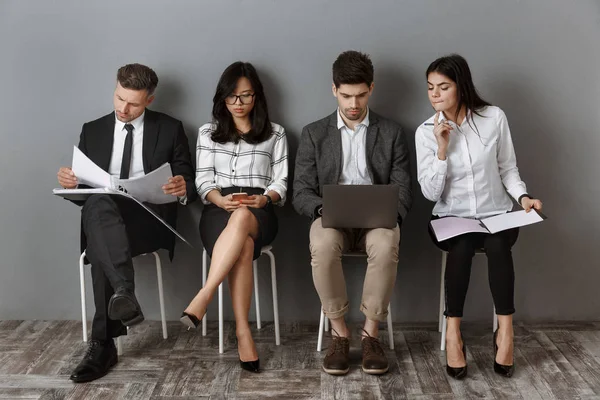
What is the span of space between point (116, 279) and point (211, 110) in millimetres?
986

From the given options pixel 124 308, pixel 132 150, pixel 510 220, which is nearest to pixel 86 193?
pixel 132 150

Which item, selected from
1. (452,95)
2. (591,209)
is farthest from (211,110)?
(591,209)

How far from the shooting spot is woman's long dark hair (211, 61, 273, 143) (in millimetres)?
3041

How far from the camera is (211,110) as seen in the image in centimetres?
323

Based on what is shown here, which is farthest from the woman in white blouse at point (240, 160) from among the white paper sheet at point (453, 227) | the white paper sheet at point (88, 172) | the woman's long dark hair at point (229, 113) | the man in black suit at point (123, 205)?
the white paper sheet at point (453, 227)

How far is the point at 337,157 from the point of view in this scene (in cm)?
300

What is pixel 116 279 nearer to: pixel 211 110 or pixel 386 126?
pixel 211 110

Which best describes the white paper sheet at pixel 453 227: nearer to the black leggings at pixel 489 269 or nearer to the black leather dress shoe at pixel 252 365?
the black leggings at pixel 489 269

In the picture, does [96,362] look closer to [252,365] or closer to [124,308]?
[124,308]

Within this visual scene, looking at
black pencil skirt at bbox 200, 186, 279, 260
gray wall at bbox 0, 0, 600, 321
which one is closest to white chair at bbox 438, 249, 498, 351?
gray wall at bbox 0, 0, 600, 321

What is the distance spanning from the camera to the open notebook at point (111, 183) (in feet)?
8.87

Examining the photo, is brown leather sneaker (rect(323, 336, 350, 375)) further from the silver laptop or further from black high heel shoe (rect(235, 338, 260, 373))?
the silver laptop

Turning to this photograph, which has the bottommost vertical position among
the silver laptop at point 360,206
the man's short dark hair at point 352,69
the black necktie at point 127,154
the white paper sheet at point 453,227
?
the white paper sheet at point 453,227

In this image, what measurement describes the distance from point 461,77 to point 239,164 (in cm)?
102
